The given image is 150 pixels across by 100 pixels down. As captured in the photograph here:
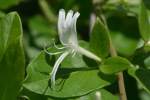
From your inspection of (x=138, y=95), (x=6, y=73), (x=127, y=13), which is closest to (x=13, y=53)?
(x=6, y=73)

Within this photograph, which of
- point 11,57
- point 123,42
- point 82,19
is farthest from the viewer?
point 82,19

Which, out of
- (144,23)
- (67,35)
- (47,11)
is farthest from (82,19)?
(67,35)

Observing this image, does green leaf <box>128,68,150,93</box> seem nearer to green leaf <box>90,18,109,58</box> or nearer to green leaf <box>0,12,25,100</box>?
green leaf <box>90,18,109,58</box>

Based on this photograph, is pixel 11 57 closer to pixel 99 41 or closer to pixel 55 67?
pixel 55 67

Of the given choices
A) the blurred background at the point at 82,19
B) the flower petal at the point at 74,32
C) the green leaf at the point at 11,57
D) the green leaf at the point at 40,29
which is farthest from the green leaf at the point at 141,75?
the green leaf at the point at 40,29

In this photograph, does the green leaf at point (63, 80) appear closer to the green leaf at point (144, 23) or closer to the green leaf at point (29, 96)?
the green leaf at point (29, 96)

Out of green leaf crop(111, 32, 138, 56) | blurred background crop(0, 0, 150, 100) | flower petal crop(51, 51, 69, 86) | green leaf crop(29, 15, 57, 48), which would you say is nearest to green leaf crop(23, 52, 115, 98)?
flower petal crop(51, 51, 69, 86)
